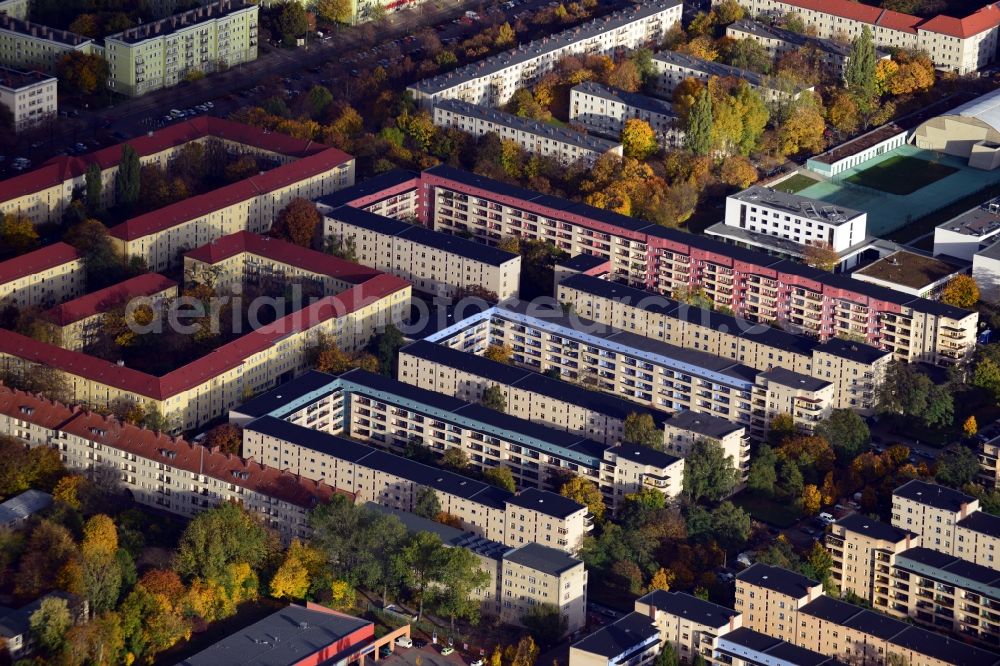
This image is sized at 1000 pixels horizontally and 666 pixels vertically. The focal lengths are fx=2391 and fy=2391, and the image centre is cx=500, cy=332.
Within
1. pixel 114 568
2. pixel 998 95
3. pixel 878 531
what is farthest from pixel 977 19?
pixel 114 568

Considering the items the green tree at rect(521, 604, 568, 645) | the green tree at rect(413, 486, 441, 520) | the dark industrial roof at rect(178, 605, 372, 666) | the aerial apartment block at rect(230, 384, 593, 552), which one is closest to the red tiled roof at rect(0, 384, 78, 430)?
the aerial apartment block at rect(230, 384, 593, 552)

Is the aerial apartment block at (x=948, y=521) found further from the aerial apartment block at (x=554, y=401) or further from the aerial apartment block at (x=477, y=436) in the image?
the aerial apartment block at (x=477, y=436)

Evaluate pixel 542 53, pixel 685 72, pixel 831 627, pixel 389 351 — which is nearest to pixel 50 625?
pixel 389 351

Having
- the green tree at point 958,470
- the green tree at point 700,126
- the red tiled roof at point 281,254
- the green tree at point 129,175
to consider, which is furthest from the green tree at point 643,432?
the green tree at point 129,175

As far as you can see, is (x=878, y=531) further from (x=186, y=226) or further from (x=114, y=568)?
(x=186, y=226)

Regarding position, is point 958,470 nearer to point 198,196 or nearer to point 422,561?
point 422,561

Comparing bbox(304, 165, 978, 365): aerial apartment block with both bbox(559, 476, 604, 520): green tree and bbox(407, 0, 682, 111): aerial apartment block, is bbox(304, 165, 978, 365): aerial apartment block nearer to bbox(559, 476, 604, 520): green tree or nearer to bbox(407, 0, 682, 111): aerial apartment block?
bbox(407, 0, 682, 111): aerial apartment block
